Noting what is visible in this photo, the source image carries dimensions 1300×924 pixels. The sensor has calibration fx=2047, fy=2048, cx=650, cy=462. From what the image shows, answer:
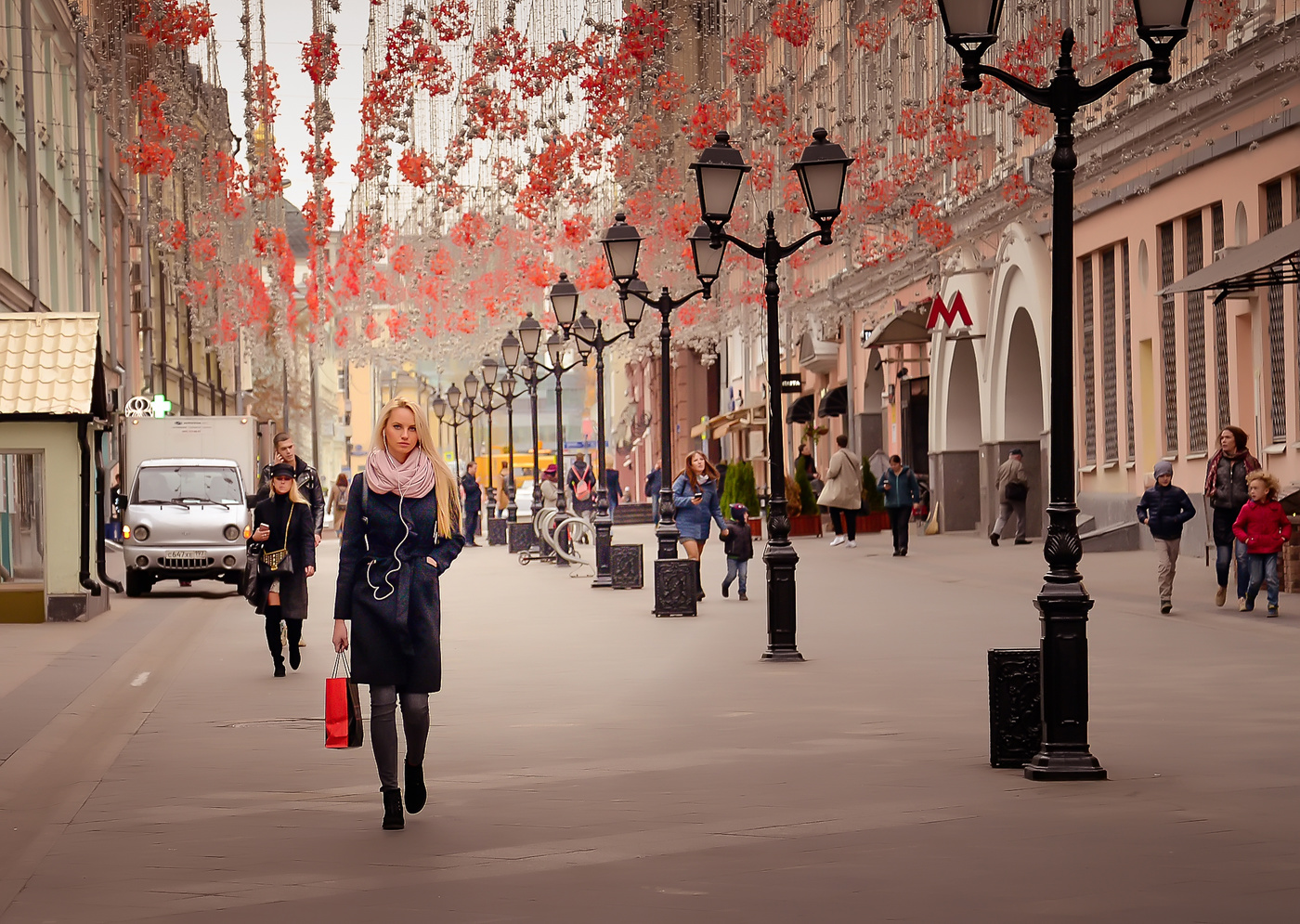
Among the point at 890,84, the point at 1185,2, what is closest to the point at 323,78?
the point at 890,84

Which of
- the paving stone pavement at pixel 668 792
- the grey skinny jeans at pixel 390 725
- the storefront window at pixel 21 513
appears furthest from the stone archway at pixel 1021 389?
the grey skinny jeans at pixel 390 725

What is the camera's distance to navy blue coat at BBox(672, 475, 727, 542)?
23.8m

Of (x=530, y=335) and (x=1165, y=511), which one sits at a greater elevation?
(x=530, y=335)

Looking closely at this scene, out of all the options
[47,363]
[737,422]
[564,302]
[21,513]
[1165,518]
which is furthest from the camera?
[737,422]

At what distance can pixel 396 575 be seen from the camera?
8234mm

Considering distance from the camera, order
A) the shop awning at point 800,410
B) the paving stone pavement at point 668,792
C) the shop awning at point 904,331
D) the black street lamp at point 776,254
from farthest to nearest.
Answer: the shop awning at point 800,410 → the shop awning at point 904,331 → the black street lamp at point 776,254 → the paving stone pavement at point 668,792

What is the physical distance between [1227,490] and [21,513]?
40.9 ft

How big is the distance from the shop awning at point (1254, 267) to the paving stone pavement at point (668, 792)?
4009 millimetres

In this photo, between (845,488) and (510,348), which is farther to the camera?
(510,348)

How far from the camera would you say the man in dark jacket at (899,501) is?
33938mm

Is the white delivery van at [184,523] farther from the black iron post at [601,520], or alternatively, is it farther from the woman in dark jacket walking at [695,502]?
the woman in dark jacket walking at [695,502]

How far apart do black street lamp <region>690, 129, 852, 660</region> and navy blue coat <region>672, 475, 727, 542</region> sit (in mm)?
5871

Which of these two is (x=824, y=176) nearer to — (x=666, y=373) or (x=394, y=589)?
(x=666, y=373)

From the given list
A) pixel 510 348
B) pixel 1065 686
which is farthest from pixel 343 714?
pixel 510 348
